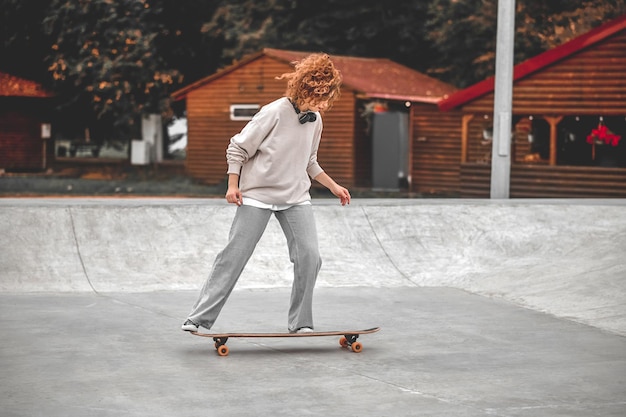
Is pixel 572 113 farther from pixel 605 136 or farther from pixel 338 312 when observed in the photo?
pixel 338 312

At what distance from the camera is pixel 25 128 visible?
131 ft

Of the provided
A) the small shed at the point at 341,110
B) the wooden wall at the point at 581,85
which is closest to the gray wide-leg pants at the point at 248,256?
the wooden wall at the point at 581,85

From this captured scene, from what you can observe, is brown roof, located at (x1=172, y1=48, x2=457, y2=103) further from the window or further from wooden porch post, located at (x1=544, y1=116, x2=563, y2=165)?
wooden porch post, located at (x1=544, y1=116, x2=563, y2=165)

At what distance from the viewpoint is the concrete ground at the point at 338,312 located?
235 inches

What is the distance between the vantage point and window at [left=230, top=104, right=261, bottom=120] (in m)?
33.7

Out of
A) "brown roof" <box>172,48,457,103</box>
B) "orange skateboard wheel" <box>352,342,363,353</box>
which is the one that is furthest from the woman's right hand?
"brown roof" <box>172,48,457,103</box>

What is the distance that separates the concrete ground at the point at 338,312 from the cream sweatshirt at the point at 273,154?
1083mm

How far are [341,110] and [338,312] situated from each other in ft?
Result: 76.1

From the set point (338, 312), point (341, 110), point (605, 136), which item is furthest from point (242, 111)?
point (338, 312)

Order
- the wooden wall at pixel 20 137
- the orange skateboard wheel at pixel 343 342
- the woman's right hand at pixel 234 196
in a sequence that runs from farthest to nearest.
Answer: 1. the wooden wall at pixel 20 137
2. the orange skateboard wheel at pixel 343 342
3. the woman's right hand at pixel 234 196

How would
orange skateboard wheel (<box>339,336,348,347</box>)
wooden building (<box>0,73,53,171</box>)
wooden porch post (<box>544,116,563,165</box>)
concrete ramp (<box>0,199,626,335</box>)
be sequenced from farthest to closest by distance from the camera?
wooden building (<box>0,73,53,171</box>), wooden porch post (<box>544,116,563,165</box>), concrete ramp (<box>0,199,626,335</box>), orange skateboard wheel (<box>339,336,348,347</box>)

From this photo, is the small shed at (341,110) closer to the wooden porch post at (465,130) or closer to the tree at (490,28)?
the tree at (490,28)

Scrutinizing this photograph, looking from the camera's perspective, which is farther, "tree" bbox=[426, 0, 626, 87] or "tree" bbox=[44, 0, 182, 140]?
"tree" bbox=[44, 0, 182, 140]

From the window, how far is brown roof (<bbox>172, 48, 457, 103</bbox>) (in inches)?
44.4
